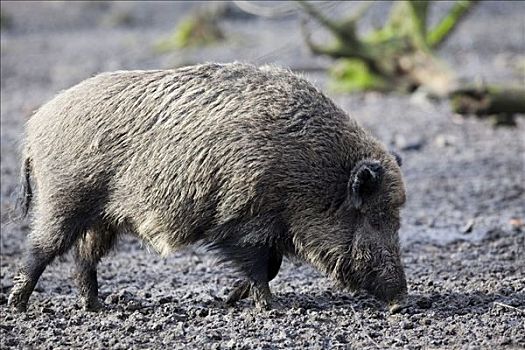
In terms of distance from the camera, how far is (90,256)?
6.88m

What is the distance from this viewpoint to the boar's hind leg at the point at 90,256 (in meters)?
6.73

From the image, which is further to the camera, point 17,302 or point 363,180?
point 17,302

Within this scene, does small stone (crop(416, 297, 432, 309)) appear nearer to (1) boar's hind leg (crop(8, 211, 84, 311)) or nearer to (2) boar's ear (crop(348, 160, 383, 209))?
(2) boar's ear (crop(348, 160, 383, 209))

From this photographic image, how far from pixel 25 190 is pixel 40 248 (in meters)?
0.61

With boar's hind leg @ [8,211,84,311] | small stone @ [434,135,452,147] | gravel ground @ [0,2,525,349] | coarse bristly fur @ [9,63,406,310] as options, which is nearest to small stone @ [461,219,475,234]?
gravel ground @ [0,2,525,349]

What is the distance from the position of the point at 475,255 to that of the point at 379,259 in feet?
6.48

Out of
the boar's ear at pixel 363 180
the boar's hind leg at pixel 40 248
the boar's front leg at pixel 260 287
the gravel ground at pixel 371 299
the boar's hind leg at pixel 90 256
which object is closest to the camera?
the gravel ground at pixel 371 299

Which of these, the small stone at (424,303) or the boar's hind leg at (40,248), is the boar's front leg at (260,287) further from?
the boar's hind leg at (40,248)

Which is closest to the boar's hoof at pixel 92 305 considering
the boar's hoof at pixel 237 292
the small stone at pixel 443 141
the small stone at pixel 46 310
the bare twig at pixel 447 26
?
the small stone at pixel 46 310

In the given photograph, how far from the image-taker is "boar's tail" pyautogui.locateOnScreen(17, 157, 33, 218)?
6.94 m

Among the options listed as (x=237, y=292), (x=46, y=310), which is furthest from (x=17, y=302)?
(x=237, y=292)

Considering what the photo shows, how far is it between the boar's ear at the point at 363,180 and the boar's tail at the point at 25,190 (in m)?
2.31

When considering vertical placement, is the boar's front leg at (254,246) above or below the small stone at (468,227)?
above

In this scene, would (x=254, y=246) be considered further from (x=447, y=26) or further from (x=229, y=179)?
(x=447, y=26)
